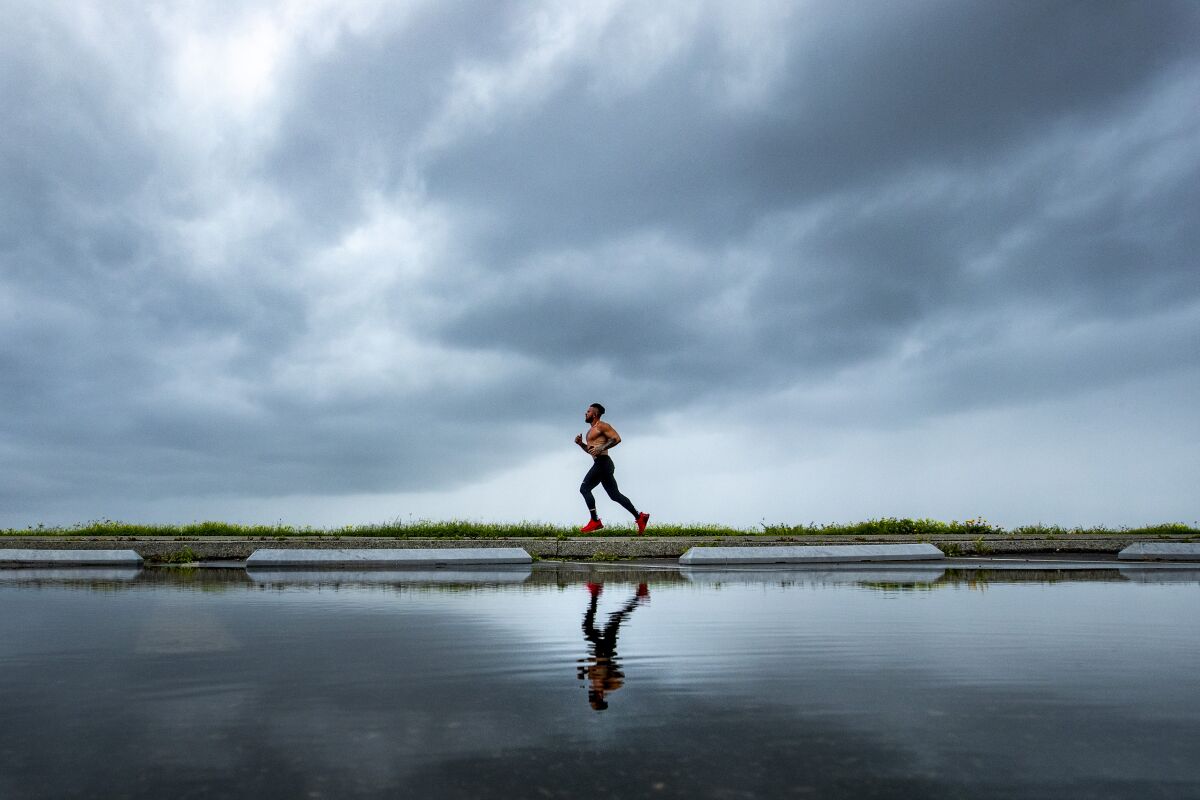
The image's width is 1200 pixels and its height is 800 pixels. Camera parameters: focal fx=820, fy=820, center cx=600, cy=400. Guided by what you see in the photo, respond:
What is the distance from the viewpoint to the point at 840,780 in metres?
2.33

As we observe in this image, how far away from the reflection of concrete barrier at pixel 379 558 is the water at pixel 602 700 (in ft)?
17.9

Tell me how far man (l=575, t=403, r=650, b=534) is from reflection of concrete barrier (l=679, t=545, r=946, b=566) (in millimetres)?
2792

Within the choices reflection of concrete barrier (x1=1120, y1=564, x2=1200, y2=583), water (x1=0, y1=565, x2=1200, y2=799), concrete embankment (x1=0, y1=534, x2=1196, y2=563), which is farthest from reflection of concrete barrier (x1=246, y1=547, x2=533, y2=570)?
reflection of concrete barrier (x1=1120, y1=564, x2=1200, y2=583)

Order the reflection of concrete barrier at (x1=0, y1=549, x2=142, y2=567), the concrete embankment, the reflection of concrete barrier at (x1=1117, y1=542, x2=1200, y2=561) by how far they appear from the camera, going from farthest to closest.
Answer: the concrete embankment → the reflection of concrete barrier at (x1=1117, y1=542, x2=1200, y2=561) → the reflection of concrete barrier at (x1=0, y1=549, x2=142, y2=567)

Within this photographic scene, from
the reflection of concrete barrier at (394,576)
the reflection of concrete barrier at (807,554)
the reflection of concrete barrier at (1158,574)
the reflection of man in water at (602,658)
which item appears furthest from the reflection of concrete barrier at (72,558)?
the reflection of concrete barrier at (1158,574)

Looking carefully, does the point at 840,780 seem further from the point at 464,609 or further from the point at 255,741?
the point at 464,609

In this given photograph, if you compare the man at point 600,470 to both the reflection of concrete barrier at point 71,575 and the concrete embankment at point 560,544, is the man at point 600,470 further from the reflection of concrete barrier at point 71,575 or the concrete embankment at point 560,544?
the reflection of concrete barrier at point 71,575

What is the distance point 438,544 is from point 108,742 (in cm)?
1182

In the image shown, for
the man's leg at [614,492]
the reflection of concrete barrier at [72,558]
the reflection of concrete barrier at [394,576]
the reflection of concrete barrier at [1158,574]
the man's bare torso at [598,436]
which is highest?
the man's bare torso at [598,436]

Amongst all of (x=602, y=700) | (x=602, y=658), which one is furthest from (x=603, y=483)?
(x=602, y=700)

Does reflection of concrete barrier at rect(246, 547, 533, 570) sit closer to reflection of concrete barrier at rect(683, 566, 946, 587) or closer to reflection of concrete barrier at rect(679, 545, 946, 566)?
reflection of concrete barrier at rect(679, 545, 946, 566)

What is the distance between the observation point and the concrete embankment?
1442cm

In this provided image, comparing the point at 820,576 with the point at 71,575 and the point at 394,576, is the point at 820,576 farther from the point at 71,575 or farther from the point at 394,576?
the point at 71,575

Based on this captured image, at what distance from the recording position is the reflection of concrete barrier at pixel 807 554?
12906 millimetres
